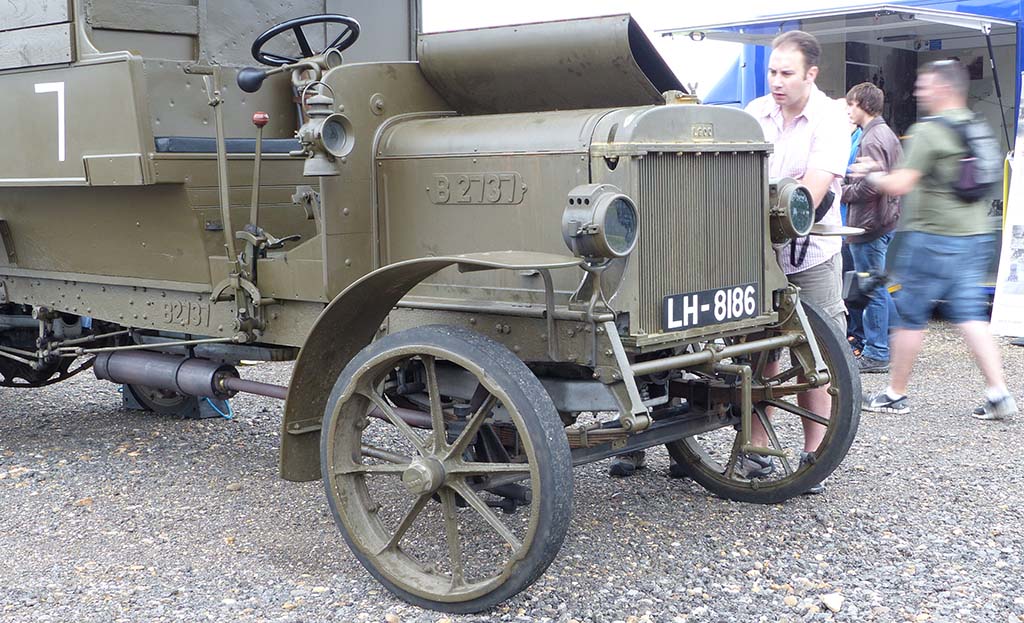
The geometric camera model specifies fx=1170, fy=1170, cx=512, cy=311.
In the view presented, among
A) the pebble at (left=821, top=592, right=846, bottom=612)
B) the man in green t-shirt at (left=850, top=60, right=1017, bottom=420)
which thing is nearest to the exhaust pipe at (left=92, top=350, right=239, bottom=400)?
the pebble at (left=821, top=592, right=846, bottom=612)

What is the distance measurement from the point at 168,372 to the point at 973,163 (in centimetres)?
367

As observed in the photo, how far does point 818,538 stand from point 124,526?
8.22 ft

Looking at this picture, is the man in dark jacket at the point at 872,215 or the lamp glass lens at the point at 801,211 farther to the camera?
the man in dark jacket at the point at 872,215

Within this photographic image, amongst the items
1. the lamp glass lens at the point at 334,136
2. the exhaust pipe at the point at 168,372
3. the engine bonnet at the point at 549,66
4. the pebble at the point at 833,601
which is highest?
the engine bonnet at the point at 549,66

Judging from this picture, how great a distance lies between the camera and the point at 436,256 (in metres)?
3.52

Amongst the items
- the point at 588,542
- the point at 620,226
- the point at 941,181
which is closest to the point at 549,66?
the point at 620,226

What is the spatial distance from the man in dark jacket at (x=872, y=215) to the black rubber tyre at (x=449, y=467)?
4026 millimetres

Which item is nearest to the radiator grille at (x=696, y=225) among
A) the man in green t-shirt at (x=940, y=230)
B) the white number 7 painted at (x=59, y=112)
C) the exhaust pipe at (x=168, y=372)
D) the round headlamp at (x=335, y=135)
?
the round headlamp at (x=335, y=135)

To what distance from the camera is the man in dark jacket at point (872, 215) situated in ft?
23.2

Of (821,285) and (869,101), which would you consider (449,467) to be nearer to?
(821,285)

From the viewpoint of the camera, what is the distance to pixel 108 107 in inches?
168

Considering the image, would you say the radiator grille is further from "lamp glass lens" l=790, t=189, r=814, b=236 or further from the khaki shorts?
the khaki shorts

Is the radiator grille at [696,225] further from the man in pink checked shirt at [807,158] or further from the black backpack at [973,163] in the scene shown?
the black backpack at [973,163]

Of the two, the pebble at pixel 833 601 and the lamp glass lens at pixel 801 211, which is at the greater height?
the lamp glass lens at pixel 801 211
